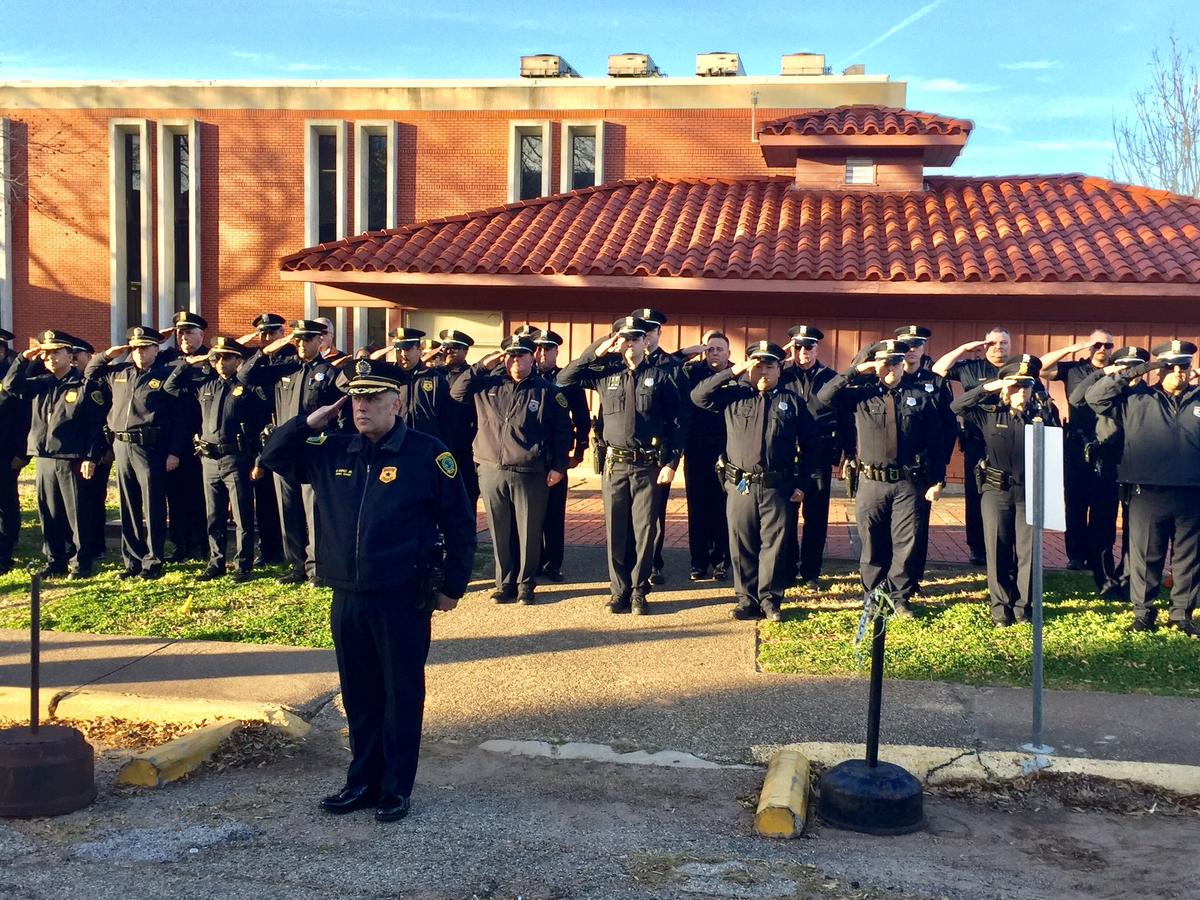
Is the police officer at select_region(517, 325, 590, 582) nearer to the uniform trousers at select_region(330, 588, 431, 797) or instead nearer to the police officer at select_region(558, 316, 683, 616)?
the police officer at select_region(558, 316, 683, 616)

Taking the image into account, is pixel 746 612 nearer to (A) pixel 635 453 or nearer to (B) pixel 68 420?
(A) pixel 635 453

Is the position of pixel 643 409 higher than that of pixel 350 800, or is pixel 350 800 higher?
pixel 643 409

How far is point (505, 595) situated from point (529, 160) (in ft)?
51.4

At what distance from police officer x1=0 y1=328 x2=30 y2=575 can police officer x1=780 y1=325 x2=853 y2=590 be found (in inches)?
261

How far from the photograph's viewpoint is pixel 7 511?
9.95 metres

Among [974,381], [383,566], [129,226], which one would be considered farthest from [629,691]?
[129,226]

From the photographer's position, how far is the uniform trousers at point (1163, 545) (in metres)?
8.01

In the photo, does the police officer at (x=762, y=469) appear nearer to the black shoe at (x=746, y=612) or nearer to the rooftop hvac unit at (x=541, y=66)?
the black shoe at (x=746, y=612)

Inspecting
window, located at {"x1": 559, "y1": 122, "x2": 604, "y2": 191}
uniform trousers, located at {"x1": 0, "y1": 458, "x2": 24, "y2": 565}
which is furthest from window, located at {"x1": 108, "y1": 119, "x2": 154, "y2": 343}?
uniform trousers, located at {"x1": 0, "y1": 458, "x2": 24, "y2": 565}

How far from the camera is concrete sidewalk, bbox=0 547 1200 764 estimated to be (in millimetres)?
6074

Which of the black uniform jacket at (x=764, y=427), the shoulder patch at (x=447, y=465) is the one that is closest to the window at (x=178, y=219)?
the black uniform jacket at (x=764, y=427)

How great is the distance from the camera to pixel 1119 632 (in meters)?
7.94

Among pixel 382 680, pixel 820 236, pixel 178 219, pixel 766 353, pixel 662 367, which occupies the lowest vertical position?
pixel 382 680

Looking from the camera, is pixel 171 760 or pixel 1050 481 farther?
pixel 1050 481
